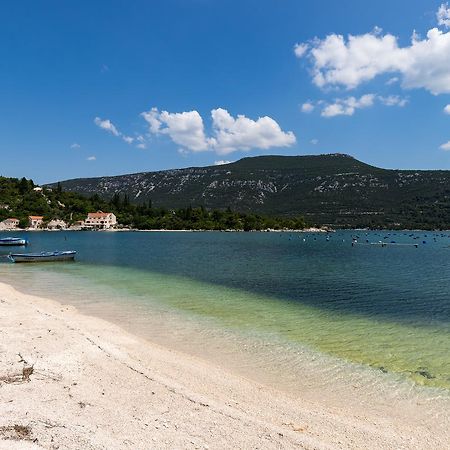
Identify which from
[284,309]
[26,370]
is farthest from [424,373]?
[26,370]

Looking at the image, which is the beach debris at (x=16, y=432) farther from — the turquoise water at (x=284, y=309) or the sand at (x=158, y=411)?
the turquoise water at (x=284, y=309)

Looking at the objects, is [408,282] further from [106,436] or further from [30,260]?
[30,260]

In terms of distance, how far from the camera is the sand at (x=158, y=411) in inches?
314

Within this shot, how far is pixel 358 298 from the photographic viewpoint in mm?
29984

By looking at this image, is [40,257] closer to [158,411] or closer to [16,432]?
[158,411]

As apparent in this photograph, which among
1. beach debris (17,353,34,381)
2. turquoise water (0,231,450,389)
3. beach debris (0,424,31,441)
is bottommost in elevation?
turquoise water (0,231,450,389)

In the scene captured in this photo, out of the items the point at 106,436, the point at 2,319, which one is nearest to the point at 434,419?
the point at 106,436

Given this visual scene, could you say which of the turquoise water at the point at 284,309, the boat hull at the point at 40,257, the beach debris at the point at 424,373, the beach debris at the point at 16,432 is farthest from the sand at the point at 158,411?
the boat hull at the point at 40,257

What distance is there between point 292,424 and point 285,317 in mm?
13750

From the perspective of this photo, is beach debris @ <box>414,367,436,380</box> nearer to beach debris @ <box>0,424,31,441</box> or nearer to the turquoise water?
the turquoise water

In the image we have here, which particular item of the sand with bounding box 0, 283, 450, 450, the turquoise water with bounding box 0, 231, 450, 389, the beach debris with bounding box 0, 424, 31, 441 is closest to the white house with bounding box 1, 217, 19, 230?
the turquoise water with bounding box 0, 231, 450, 389

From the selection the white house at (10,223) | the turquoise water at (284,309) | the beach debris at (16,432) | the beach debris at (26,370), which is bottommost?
the turquoise water at (284,309)

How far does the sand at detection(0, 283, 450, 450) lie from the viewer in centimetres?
798

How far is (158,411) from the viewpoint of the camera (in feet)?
30.8
